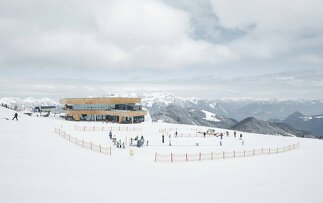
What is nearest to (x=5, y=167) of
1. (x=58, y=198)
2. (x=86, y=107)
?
(x=58, y=198)

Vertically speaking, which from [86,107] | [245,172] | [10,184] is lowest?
[245,172]

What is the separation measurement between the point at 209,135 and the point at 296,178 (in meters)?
44.0

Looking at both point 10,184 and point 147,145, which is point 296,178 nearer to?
point 10,184

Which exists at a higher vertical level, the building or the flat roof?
the flat roof

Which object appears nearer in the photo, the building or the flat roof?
the building

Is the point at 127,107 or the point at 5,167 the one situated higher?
the point at 127,107

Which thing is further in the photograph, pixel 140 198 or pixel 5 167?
pixel 5 167

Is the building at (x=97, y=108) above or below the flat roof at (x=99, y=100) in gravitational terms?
below

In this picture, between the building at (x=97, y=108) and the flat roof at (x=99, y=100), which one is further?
the flat roof at (x=99, y=100)

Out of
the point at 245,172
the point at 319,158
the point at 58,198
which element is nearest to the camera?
the point at 58,198

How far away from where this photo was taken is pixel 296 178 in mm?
28422

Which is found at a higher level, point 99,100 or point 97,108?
point 99,100

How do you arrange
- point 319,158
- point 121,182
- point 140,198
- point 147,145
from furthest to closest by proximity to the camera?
point 147,145 → point 319,158 → point 121,182 → point 140,198

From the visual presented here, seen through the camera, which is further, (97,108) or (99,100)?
(97,108)
